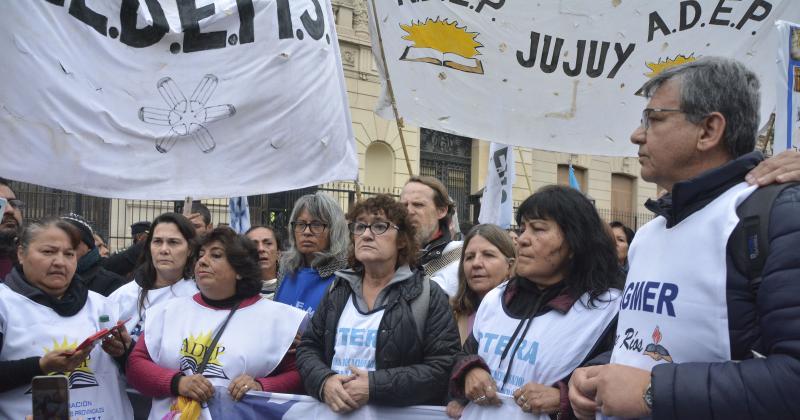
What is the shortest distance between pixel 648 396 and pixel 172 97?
10.9 feet

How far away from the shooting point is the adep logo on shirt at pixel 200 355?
11.9 ft

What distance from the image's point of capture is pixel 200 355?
12.1ft

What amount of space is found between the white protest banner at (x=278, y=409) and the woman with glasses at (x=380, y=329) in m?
0.07

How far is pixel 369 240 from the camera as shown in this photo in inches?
142

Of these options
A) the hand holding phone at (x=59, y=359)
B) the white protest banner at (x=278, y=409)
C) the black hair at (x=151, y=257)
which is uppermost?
the black hair at (x=151, y=257)

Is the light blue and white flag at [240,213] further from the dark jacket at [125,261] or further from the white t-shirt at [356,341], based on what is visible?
the white t-shirt at [356,341]

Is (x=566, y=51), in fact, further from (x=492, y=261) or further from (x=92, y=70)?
(x=92, y=70)

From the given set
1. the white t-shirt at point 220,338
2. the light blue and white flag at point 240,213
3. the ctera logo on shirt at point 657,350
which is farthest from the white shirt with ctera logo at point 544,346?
the light blue and white flag at point 240,213

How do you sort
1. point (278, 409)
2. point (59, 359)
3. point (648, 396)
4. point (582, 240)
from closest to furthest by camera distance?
point (648, 396)
point (582, 240)
point (59, 359)
point (278, 409)

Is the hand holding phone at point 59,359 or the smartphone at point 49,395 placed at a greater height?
the smartphone at point 49,395

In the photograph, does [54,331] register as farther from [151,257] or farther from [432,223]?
[432,223]

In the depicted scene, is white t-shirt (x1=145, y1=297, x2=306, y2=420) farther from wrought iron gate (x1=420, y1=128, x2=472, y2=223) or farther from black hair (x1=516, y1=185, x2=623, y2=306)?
wrought iron gate (x1=420, y1=128, x2=472, y2=223)

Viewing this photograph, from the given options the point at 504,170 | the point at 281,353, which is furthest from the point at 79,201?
the point at 281,353

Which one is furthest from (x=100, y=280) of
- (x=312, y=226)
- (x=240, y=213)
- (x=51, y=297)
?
(x=240, y=213)
